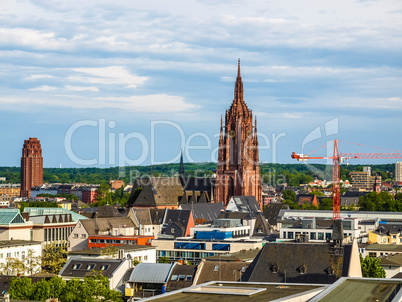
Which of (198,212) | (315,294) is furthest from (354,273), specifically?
(198,212)

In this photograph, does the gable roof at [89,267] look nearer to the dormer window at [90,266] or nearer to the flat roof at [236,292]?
the dormer window at [90,266]

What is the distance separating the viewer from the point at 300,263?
251ft

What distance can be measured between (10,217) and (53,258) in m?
17.5

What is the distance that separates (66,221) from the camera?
151 m

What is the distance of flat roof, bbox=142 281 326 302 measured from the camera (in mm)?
50938

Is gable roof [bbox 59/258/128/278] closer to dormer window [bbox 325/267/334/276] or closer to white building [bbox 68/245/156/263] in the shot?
white building [bbox 68/245/156/263]

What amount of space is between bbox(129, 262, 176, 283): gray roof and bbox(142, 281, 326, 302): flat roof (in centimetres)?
2676

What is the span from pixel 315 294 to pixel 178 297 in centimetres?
899

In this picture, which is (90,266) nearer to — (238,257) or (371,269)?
(238,257)

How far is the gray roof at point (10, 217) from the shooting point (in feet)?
434

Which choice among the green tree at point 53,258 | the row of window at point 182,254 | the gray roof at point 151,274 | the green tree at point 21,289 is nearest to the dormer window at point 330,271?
the gray roof at point 151,274

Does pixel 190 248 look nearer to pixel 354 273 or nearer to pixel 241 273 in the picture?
pixel 241 273

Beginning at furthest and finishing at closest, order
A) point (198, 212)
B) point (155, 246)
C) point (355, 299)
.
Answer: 1. point (198, 212)
2. point (155, 246)
3. point (355, 299)

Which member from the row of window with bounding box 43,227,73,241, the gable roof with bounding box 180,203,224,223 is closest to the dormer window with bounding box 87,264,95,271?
the row of window with bounding box 43,227,73,241
